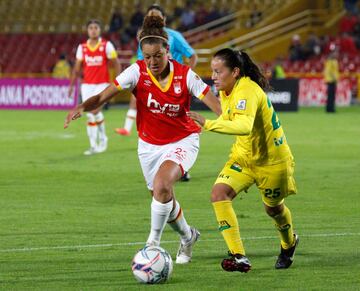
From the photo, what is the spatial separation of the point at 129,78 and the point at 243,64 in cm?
108

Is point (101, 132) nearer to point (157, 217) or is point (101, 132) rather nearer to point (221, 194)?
point (157, 217)

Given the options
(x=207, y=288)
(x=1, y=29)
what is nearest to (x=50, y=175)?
(x=207, y=288)

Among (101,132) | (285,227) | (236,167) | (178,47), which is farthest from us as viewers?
(101,132)

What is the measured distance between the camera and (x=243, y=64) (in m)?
8.43

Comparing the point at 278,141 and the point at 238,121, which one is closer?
the point at 238,121

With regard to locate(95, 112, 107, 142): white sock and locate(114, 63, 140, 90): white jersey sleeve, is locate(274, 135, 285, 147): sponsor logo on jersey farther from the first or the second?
locate(95, 112, 107, 142): white sock

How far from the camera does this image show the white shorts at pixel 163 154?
29.4 feet

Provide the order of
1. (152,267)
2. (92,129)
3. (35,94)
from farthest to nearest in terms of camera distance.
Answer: (35,94) → (92,129) → (152,267)

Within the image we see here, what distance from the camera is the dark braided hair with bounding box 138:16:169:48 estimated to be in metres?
8.70

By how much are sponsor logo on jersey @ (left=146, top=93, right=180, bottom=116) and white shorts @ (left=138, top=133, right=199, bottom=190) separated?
276 mm

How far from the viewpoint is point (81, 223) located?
37.5 feet

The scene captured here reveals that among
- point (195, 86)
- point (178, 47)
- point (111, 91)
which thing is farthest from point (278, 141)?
point (178, 47)

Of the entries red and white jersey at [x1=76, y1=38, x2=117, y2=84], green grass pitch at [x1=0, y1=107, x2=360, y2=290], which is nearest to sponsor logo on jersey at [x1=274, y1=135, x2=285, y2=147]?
green grass pitch at [x1=0, y1=107, x2=360, y2=290]

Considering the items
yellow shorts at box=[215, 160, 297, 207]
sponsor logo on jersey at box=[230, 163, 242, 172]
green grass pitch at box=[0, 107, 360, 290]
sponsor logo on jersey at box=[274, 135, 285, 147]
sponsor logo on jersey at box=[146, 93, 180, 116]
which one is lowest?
green grass pitch at box=[0, 107, 360, 290]
